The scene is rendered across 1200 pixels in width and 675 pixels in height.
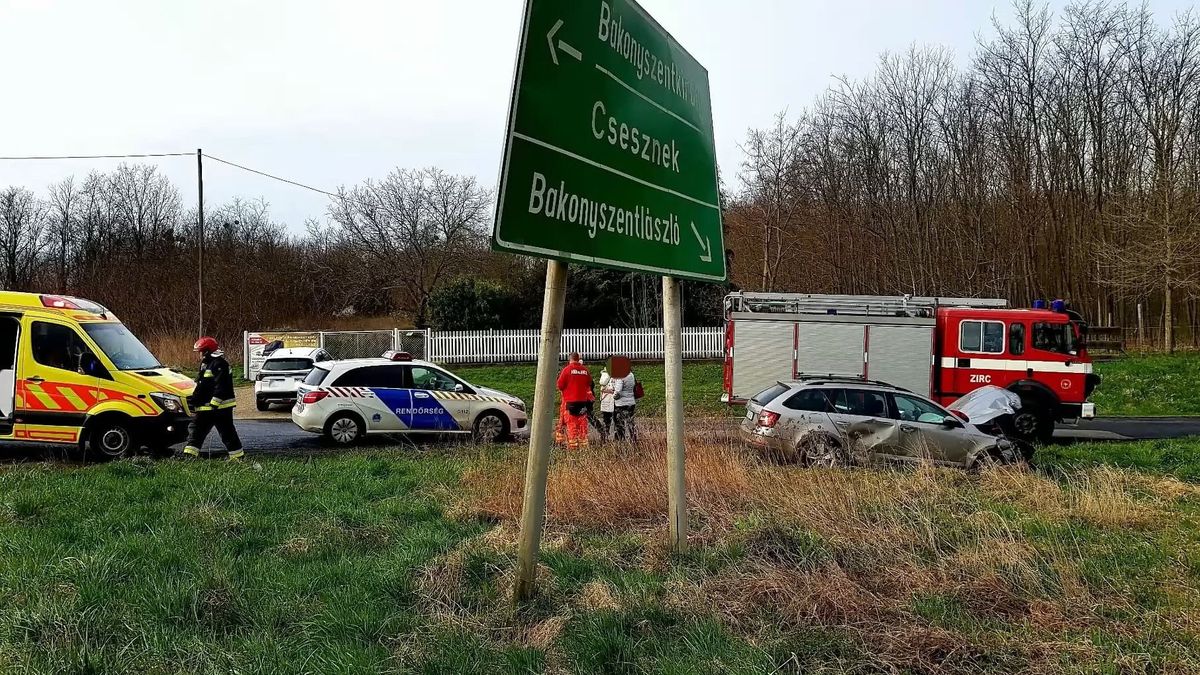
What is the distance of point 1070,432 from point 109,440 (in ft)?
57.8

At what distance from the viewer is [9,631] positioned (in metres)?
3.88

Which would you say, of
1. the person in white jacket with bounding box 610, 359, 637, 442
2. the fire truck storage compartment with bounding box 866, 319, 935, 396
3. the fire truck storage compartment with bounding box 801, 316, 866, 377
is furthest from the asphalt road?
the fire truck storage compartment with bounding box 866, 319, 935, 396

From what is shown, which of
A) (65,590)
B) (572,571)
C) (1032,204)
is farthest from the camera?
(1032,204)

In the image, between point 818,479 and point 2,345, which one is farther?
point 2,345

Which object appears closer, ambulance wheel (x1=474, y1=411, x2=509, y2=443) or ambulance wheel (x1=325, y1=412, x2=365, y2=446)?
ambulance wheel (x1=325, y1=412, x2=365, y2=446)

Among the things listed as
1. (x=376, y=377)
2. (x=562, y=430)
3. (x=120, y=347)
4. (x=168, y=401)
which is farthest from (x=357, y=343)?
(x=168, y=401)

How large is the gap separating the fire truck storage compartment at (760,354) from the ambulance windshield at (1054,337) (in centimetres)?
464

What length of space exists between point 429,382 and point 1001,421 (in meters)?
9.51

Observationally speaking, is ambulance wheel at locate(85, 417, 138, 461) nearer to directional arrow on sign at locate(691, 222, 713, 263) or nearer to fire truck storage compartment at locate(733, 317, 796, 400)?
directional arrow on sign at locate(691, 222, 713, 263)

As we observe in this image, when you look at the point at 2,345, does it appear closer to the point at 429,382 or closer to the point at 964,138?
the point at 429,382

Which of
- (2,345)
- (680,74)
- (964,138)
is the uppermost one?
(964,138)

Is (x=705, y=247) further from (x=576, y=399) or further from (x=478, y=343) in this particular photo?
(x=478, y=343)

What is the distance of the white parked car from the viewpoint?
63.7 feet

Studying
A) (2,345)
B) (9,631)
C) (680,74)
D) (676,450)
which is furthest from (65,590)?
(2,345)
